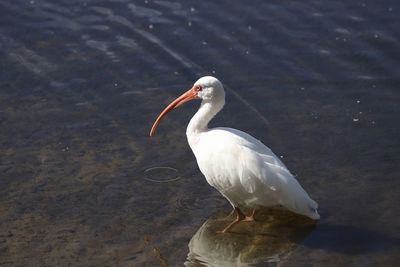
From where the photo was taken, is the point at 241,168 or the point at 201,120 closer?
the point at 241,168

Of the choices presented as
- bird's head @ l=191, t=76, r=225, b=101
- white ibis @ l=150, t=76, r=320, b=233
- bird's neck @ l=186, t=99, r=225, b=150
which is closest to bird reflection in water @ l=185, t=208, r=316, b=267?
white ibis @ l=150, t=76, r=320, b=233

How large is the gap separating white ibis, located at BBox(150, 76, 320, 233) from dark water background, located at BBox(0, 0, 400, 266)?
1.56ft

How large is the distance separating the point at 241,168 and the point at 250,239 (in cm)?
89

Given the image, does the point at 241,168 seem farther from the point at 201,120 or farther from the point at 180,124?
the point at 180,124

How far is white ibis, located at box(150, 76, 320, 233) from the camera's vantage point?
23.3 feet

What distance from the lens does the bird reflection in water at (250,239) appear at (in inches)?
280

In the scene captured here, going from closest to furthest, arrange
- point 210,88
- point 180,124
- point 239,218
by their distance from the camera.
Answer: point 210,88 → point 239,218 → point 180,124

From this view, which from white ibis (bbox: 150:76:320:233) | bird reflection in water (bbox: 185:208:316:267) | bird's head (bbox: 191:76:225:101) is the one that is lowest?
bird reflection in water (bbox: 185:208:316:267)

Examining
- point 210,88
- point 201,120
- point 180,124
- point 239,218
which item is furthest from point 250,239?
point 180,124

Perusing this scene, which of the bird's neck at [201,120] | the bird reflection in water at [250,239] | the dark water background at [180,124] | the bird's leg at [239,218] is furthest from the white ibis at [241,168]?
the dark water background at [180,124]

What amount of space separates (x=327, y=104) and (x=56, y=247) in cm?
454

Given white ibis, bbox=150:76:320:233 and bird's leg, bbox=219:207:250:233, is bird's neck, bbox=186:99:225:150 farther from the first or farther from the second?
bird's leg, bbox=219:207:250:233

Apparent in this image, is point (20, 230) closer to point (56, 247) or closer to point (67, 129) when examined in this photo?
point (56, 247)

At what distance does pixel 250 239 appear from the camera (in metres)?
7.48
